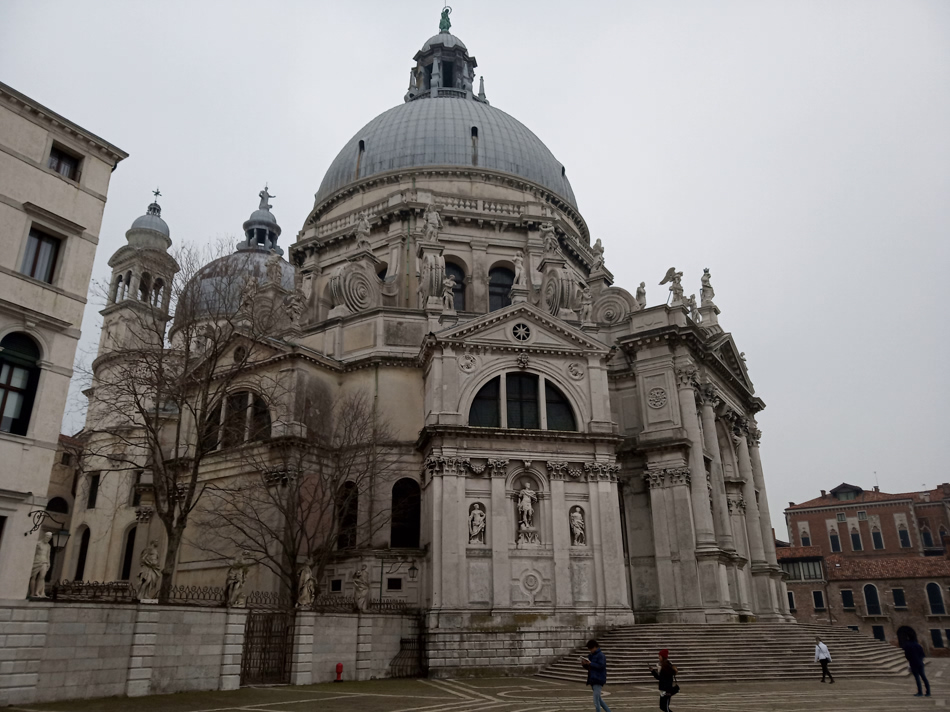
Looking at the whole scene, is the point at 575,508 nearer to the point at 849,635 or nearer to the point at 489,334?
the point at 489,334

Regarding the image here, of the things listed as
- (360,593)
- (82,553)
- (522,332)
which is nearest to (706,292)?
(522,332)

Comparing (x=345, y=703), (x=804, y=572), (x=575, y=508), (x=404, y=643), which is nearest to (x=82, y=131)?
(x=345, y=703)

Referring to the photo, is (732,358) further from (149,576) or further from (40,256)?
(40,256)

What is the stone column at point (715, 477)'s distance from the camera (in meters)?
34.7

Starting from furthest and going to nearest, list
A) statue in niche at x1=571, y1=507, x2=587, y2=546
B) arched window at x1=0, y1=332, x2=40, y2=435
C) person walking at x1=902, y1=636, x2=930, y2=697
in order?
1. statue in niche at x1=571, y1=507, x2=587, y2=546
2. person walking at x1=902, y1=636, x2=930, y2=697
3. arched window at x1=0, y1=332, x2=40, y2=435

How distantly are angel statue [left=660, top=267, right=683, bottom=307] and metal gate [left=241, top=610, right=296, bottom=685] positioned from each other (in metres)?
22.6

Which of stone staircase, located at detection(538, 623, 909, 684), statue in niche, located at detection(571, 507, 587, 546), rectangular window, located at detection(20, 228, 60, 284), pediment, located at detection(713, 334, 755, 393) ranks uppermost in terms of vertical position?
pediment, located at detection(713, 334, 755, 393)

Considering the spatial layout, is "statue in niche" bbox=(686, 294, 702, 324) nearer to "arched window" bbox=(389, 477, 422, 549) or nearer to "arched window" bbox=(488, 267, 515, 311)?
"arched window" bbox=(488, 267, 515, 311)

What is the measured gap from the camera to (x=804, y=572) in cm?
6022

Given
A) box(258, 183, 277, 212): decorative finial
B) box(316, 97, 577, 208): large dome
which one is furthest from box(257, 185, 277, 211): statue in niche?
box(316, 97, 577, 208): large dome

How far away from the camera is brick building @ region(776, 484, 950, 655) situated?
54469mm

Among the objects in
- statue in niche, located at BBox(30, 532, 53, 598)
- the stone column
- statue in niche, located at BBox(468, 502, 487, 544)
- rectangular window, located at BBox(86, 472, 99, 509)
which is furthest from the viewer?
rectangular window, located at BBox(86, 472, 99, 509)

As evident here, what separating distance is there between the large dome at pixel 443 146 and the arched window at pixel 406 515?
1992 cm

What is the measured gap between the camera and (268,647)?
21422mm
